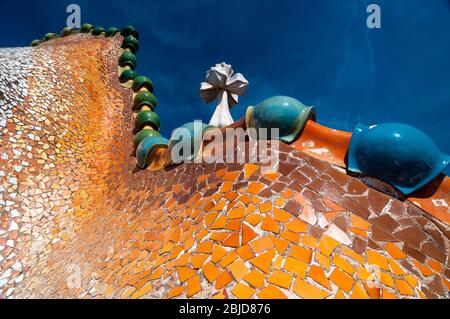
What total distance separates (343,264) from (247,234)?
1.72 ft

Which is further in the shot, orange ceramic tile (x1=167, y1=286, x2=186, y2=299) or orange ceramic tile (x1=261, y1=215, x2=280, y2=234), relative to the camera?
orange ceramic tile (x1=261, y1=215, x2=280, y2=234)

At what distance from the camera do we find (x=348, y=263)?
66.5 inches

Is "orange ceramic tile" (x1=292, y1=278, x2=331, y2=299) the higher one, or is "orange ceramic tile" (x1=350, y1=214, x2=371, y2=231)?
"orange ceramic tile" (x1=350, y1=214, x2=371, y2=231)

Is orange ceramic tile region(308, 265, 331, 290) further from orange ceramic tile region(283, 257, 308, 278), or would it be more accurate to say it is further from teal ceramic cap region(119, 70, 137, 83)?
teal ceramic cap region(119, 70, 137, 83)

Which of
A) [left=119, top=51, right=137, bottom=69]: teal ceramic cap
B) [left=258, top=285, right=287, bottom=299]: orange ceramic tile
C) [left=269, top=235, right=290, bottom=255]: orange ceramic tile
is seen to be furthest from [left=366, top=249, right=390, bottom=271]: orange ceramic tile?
[left=119, top=51, right=137, bottom=69]: teal ceramic cap

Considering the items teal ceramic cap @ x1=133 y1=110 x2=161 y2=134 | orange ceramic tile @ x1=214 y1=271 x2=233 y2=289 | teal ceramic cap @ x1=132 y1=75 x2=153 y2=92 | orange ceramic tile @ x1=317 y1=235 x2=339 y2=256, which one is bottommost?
orange ceramic tile @ x1=214 y1=271 x2=233 y2=289

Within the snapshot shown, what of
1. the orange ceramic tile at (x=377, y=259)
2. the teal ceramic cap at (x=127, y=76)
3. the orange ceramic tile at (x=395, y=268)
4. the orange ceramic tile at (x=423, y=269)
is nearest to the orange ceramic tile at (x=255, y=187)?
the orange ceramic tile at (x=377, y=259)

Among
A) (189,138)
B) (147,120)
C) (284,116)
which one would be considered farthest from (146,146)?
(284,116)

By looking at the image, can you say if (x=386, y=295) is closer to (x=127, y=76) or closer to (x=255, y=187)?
(x=255, y=187)

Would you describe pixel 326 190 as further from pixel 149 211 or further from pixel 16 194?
pixel 16 194

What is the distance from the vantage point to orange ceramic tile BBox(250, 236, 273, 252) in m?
1.76

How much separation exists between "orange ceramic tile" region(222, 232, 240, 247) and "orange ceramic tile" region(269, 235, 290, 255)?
0.19 m

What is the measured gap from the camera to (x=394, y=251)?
183cm

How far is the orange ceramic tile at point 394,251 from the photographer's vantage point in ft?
5.93
